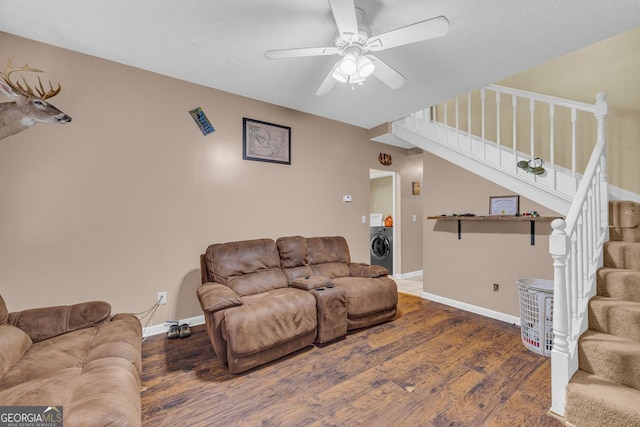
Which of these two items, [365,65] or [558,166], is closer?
[365,65]

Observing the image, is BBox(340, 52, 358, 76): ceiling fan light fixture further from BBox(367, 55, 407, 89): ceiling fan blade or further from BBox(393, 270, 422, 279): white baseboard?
BBox(393, 270, 422, 279): white baseboard

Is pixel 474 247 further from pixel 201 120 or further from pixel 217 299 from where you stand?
pixel 201 120

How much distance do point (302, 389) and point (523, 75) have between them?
438 centimetres

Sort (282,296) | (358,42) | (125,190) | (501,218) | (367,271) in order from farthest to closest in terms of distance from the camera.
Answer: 1. (367,271)
2. (501,218)
3. (125,190)
4. (282,296)
5. (358,42)

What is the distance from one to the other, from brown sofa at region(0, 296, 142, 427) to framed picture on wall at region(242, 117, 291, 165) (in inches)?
83.0

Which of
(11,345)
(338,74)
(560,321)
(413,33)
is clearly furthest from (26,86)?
(560,321)

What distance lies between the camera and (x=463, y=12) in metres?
1.92

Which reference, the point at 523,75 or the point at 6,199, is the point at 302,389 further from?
the point at 523,75

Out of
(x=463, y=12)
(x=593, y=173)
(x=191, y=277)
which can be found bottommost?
(x=191, y=277)

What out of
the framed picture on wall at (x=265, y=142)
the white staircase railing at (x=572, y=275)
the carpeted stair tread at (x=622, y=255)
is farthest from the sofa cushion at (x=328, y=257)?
the carpeted stair tread at (x=622, y=255)

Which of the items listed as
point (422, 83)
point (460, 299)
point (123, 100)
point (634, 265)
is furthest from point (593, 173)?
point (123, 100)

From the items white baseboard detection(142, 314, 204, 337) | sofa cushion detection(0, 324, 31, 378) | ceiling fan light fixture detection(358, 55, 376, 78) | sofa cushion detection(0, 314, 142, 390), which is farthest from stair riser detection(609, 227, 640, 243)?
sofa cushion detection(0, 324, 31, 378)

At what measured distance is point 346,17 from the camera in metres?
1.61

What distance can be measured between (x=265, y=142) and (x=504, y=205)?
2851 millimetres
